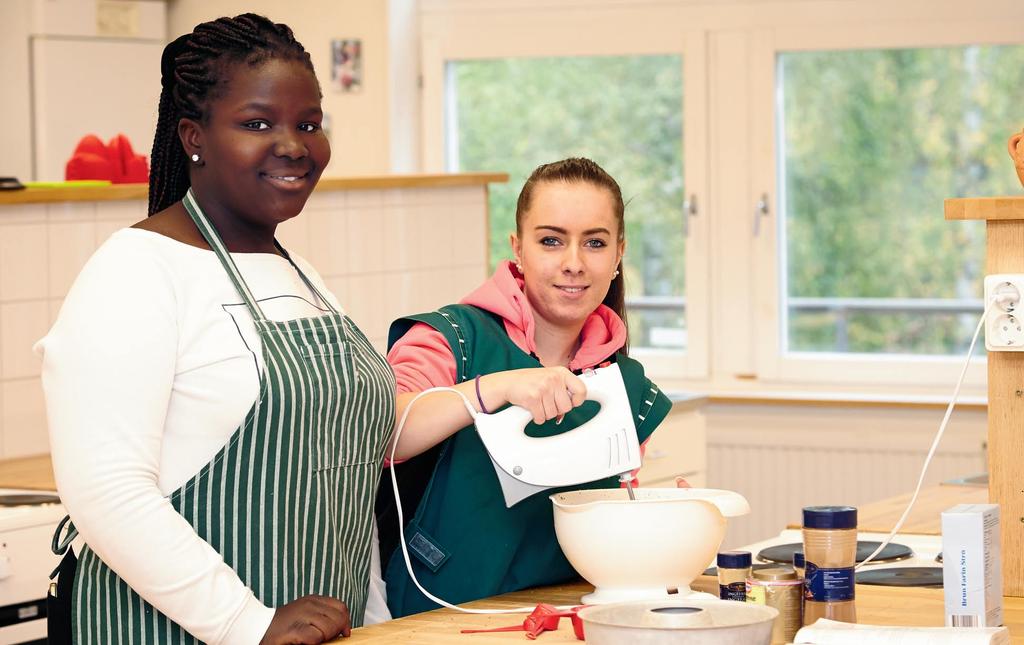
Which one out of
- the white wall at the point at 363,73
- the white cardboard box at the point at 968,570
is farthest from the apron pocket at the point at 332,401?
the white wall at the point at 363,73

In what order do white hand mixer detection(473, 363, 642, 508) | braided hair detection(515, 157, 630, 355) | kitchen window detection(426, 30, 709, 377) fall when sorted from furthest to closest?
kitchen window detection(426, 30, 709, 377)
braided hair detection(515, 157, 630, 355)
white hand mixer detection(473, 363, 642, 508)

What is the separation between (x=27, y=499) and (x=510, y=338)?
108 cm

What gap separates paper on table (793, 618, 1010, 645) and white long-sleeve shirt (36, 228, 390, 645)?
0.56 m

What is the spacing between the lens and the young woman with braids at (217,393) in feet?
4.72

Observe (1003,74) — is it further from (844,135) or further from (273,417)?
(273,417)

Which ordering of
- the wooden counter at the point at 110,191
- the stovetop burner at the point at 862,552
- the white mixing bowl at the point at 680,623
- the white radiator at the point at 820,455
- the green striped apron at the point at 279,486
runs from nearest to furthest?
the white mixing bowl at the point at 680,623
the green striped apron at the point at 279,486
the stovetop burner at the point at 862,552
the wooden counter at the point at 110,191
the white radiator at the point at 820,455

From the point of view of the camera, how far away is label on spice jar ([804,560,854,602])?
1613 mm

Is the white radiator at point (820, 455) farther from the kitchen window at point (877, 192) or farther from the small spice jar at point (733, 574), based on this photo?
the small spice jar at point (733, 574)

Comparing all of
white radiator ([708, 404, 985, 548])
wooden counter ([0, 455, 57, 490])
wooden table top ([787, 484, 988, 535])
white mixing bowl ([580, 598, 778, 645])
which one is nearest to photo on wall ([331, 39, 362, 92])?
white radiator ([708, 404, 985, 548])

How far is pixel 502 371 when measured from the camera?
1911 mm

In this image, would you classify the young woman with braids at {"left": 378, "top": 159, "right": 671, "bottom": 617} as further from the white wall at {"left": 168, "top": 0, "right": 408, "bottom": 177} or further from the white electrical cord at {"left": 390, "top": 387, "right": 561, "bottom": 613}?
the white wall at {"left": 168, "top": 0, "right": 408, "bottom": 177}

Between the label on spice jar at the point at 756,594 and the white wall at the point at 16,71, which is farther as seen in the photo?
the white wall at the point at 16,71


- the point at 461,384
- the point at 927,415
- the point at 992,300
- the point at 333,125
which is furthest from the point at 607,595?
the point at 333,125

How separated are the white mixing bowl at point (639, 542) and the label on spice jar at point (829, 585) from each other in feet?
0.49
